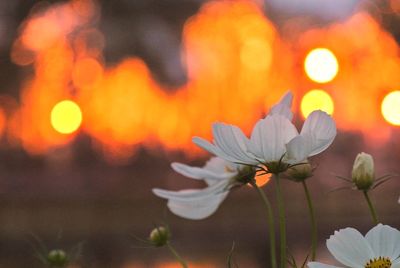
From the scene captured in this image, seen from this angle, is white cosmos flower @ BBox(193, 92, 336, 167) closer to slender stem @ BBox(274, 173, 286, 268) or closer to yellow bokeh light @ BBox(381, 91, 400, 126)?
slender stem @ BBox(274, 173, 286, 268)

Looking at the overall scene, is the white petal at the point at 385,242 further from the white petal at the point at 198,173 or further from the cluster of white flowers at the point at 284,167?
the white petal at the point at 198,173

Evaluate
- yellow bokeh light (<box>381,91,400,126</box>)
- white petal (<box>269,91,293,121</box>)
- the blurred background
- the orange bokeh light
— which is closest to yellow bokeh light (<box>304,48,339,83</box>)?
the blurred background

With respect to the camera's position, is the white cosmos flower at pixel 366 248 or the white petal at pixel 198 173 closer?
the white cosmos flower at pixel 366 248

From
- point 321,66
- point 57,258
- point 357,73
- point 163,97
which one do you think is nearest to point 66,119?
point 163,97

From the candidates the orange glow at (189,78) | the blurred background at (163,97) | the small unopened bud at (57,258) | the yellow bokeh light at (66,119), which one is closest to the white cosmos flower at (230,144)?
the small unopened bud at (57,258)

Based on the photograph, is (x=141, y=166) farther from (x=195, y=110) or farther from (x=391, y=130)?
(x=391, y=130)

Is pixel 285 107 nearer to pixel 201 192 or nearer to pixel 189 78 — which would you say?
pixel 201 192
